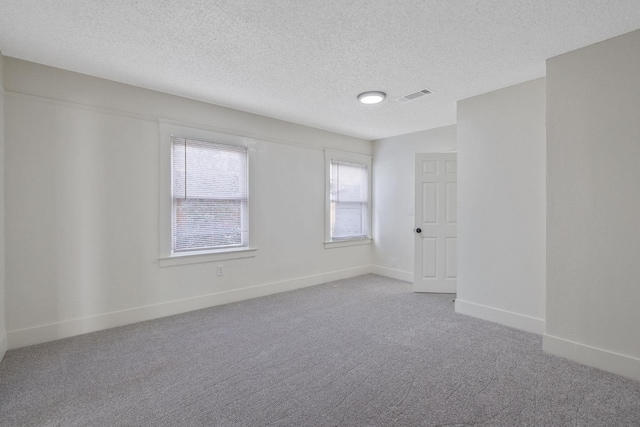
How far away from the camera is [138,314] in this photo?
3.30m

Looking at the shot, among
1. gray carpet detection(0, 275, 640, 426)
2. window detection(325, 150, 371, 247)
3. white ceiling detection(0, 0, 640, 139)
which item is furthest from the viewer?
window detection(325, 150, 371, 247)

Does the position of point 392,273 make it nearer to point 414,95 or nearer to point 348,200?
point 348,200

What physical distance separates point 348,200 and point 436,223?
5.42 feet

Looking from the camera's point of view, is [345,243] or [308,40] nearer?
[308,40]

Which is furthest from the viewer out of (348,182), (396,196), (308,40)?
(348,182)

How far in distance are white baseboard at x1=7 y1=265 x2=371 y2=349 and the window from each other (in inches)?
40.4

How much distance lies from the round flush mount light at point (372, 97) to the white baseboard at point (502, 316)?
259 cm

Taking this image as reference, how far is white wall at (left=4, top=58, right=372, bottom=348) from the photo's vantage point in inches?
107

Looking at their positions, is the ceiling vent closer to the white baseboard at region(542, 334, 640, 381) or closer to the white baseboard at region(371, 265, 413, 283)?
the white baseboard at region(542, 334, 640, 381)

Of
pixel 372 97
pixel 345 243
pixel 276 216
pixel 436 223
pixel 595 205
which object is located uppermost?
pixel 372 97

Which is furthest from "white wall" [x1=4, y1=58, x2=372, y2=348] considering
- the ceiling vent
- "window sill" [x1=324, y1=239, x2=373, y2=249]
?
the ceiling vent

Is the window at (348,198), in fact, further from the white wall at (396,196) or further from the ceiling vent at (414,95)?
the ceiling vent at (414,95)

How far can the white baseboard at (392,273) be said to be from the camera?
17.1ft

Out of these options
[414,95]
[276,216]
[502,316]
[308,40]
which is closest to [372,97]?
[414,95]
